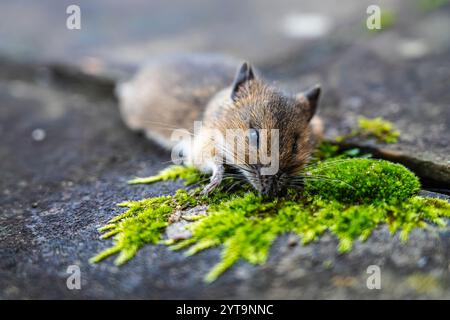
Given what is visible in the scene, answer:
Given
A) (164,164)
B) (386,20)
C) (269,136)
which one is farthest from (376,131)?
(386,20)

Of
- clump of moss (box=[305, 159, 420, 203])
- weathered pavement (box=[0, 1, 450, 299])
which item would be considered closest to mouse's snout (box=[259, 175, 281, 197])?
clump of moss (box=[305, 159, 420, 203])

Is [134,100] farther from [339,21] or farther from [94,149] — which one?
[339,21]

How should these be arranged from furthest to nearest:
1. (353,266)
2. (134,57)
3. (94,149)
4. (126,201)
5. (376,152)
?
(134,57)
(94,149)
(376,152)
(126,201)
(353,266)

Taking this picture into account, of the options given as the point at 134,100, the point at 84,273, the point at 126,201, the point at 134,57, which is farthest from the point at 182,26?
the point at 84,273

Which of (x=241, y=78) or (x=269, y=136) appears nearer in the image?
(x=269, y=136)

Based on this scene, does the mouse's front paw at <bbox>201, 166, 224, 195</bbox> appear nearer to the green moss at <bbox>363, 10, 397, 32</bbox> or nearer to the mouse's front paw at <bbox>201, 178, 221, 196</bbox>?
the mouse's front paw at <bbox>201, 178, 221, 196</bbox>

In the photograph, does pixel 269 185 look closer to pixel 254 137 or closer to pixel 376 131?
pixel 254 137
